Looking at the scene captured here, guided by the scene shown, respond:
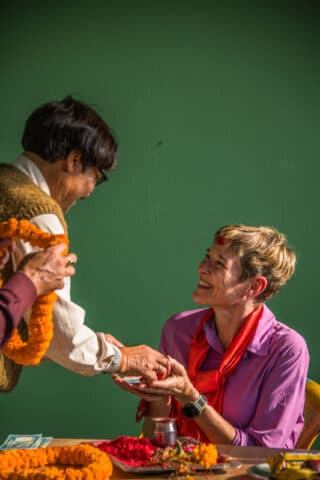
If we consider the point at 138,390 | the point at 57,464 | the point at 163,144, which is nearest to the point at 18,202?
the point at 57,464

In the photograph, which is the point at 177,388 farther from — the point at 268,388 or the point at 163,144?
the point at 163,144

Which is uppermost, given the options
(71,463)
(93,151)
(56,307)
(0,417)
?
(93,151)

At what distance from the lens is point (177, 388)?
262cm

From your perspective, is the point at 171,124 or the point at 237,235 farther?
the point at 171,124

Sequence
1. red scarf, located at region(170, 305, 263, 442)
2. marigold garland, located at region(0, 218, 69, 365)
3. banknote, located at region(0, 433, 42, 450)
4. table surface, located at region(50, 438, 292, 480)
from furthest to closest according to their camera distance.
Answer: red scarf, located at region(170, 305, 263, 442) < banknote, located at region(0, 433, 42, 450) < table surface, located at region(50, 438, 292, 480) < marigold garland, located at region(0, 218, 69, 365)

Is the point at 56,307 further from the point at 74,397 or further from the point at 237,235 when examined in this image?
the point at 74,397

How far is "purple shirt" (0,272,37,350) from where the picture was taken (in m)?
1.59

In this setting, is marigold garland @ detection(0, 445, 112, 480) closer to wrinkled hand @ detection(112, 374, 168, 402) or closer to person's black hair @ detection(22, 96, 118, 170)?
wrinkled hand @ detection(112, 374, 168, 402)

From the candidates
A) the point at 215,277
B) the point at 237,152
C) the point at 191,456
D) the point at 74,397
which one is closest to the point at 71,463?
the point at 191,456

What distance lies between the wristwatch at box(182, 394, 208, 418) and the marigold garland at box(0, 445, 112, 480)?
559 mm

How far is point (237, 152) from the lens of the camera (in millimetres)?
4223

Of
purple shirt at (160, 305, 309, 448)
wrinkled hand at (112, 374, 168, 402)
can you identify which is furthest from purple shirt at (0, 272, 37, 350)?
purple shirt at (160, 305, 309, 448)

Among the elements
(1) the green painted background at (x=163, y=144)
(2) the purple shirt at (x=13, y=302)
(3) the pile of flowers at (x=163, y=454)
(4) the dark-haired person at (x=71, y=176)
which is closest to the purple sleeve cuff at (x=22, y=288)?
(2) the purple shirt at (x=13, y=302)

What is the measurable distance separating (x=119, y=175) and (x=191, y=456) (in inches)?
93.6
